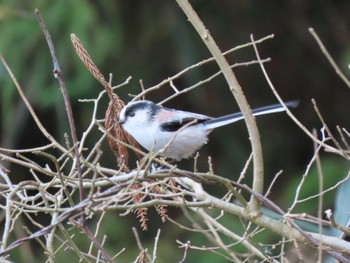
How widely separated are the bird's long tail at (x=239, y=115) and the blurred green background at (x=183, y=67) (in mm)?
2903

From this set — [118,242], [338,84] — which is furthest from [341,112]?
[118,242]

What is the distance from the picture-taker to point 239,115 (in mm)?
2834

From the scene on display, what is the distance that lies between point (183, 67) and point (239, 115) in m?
3.92

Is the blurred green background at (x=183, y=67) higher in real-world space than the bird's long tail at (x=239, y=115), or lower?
lower

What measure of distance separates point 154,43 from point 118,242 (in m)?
1.64

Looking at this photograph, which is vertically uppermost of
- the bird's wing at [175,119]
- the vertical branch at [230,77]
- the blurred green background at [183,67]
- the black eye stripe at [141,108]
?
the vertical branch at [230,77]

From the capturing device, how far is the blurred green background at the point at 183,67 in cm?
618

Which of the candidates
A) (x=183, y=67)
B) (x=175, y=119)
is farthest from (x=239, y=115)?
(x=183, y=67)

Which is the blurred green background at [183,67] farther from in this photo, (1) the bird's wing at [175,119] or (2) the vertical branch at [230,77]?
(2) the vertical branch at [230,77]

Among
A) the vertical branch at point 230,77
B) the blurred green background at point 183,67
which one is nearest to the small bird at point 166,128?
the vertical branch at point 230,77

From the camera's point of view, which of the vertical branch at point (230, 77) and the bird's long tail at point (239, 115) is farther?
the bird's long tail at point (239, 115)

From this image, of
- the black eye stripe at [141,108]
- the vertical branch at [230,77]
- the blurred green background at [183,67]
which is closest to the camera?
the vertical branch at [230,77]

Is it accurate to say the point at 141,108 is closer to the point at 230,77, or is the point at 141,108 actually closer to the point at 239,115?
the point at 239,115

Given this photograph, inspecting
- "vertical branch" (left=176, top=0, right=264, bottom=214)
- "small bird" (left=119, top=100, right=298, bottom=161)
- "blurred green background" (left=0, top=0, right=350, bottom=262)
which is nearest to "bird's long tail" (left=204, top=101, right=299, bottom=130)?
"small bird" (left=119, top=100, right=298, bottom=161)
